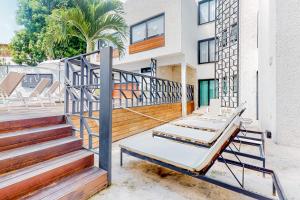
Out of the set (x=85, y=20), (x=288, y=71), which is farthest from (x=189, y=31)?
(x=288, y=71)

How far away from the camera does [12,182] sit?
1.80 metres

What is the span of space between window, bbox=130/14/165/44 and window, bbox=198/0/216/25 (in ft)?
10.8

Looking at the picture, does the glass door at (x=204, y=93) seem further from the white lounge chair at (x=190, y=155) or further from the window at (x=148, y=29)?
the white lounge chair at (x=190, y=155)

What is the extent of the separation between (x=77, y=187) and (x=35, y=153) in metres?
0.79

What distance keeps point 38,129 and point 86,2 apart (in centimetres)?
534

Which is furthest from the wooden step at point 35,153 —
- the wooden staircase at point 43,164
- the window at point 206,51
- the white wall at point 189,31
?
the window at point 206,51

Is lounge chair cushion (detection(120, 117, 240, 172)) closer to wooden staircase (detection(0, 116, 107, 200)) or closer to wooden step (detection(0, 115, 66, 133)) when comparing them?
wooden staircase (detection(0, 116, 107, 200))

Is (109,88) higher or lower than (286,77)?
lower

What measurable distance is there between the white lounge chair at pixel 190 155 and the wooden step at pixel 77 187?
2.25ft

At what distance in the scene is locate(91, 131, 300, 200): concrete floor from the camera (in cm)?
217

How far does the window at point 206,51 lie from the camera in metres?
10.6

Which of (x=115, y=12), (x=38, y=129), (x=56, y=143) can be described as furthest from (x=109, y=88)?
(x=115, y=12)

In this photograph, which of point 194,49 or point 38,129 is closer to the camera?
point 38,129

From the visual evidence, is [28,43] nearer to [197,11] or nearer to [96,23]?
[96,23]
